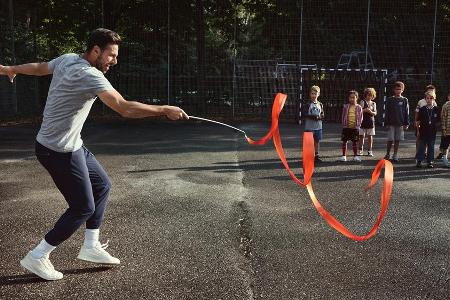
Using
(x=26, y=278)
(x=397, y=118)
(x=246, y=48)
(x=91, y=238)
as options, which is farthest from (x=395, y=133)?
(x=246, y=48)

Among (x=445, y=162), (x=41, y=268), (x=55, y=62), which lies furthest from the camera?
A: (x=445, y=162)

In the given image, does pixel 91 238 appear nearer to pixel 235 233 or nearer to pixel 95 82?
pixel 95 82

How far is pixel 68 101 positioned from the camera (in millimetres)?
3914

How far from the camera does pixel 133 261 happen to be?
177 inches

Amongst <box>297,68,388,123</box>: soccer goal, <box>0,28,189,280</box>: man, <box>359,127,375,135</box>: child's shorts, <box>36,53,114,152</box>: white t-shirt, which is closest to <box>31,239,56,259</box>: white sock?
<box>0,28,189,280</box>: man

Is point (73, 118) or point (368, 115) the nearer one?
point (73, 118)

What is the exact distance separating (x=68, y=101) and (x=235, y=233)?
2251 millimetres

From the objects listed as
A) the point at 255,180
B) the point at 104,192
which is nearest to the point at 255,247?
the point at 104,192

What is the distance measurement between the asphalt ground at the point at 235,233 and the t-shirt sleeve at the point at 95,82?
1.48 metres

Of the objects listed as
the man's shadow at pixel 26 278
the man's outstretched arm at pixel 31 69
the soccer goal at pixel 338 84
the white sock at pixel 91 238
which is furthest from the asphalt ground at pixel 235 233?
→ the soccer goal at pixel 338 84

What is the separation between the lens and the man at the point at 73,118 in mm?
3793

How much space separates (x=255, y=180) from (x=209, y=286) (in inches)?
171

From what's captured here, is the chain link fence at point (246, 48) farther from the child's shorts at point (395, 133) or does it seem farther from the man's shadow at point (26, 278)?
the man's shadow at point (26, 278)

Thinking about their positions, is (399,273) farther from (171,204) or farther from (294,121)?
(294,121)
